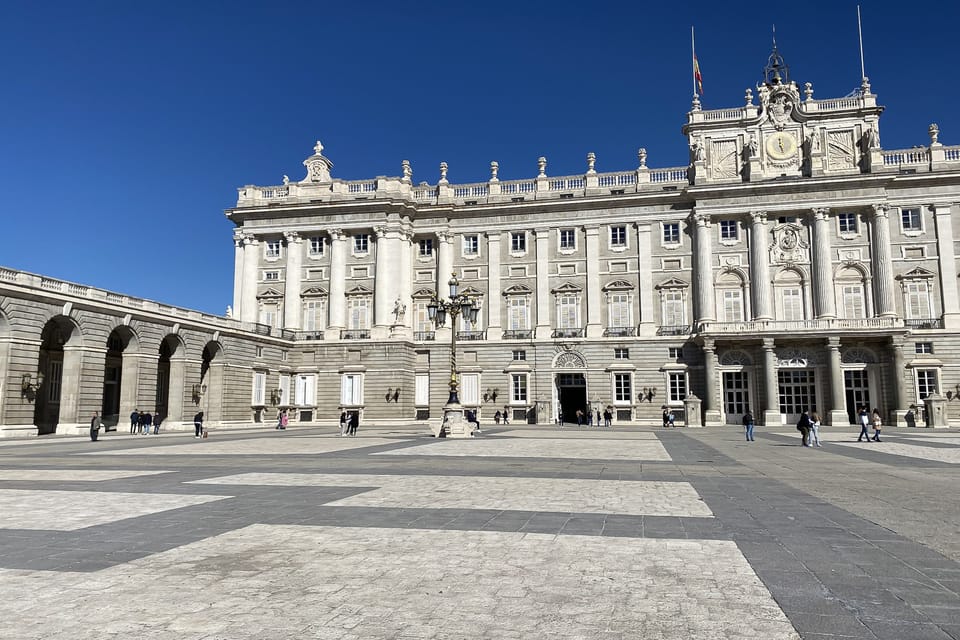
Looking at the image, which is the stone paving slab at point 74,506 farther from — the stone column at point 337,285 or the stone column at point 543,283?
the stone column at point 543,283

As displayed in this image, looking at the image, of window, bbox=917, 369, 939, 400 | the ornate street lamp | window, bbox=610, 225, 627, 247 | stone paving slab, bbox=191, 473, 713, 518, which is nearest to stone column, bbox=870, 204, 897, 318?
window, bbox=917, 369, 939, 400

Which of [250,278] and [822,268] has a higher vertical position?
[250,278]

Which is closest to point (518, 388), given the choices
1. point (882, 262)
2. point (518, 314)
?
point (518, 314)

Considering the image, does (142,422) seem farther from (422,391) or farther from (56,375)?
(422,391)

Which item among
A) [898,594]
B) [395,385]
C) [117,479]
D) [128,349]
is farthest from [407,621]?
[395,385]

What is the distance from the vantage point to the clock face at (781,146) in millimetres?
47281

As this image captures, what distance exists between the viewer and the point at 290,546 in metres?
7.30

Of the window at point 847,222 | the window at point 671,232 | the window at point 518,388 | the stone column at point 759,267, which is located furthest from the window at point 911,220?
the window at point 518,388

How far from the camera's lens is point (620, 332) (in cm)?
4869

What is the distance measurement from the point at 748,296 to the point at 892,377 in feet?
34.1

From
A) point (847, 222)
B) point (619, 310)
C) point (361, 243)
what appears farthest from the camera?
point (361, 243)

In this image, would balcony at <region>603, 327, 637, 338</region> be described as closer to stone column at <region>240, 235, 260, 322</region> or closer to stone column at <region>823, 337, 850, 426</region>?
stone column at <region>823, 337, 850, 426</region>

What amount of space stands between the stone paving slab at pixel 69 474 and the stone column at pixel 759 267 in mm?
41519

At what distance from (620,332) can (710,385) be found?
24.9 feet
